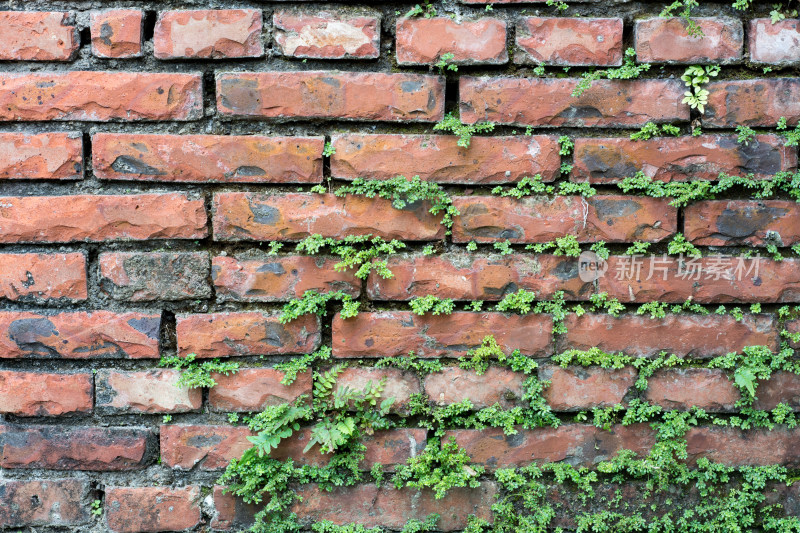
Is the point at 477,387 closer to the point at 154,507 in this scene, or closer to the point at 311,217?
the point at 311,217

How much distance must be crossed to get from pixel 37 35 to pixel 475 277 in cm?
116

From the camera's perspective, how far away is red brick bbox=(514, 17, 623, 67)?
45.8 inches

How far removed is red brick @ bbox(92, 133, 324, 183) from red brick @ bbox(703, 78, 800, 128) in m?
0.92

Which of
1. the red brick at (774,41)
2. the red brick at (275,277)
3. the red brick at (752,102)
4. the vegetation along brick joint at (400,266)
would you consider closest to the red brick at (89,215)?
the vegetation along brick joint at (400,266)

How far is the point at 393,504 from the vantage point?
123cm

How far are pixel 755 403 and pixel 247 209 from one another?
1.29 m

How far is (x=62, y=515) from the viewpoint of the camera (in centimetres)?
123

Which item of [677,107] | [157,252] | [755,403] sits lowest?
[755,403]

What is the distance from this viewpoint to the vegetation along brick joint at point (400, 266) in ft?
3.85

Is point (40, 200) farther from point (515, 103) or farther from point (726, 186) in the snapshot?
point (726, 186)

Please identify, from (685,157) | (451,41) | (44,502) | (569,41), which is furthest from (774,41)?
(44,502)

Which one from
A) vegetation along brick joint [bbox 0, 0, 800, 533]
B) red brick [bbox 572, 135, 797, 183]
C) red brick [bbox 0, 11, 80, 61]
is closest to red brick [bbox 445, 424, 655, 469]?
vegetation along brick joint [bbox 0, 0, 800, 533]

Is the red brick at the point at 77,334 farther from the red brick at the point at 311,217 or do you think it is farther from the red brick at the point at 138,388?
the red brick at the point at 311,217

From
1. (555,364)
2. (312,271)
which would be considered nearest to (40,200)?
(312,271)
